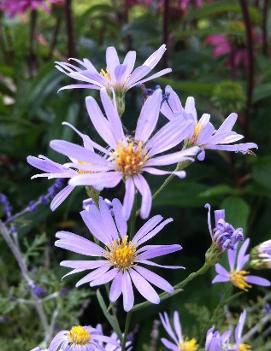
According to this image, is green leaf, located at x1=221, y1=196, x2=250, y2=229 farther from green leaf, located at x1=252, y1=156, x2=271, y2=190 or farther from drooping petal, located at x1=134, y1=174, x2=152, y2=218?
drooping petal, located at x1=134, y1=174, x2=152, y2=218

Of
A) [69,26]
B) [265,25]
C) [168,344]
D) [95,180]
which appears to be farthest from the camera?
[265,25]

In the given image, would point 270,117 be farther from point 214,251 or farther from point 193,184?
point 214,251

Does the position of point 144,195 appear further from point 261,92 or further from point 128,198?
point 261,92

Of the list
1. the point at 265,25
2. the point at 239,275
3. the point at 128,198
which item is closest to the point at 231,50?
the point at 265,25

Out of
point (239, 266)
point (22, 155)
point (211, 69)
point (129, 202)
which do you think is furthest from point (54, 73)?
point (129, 202)

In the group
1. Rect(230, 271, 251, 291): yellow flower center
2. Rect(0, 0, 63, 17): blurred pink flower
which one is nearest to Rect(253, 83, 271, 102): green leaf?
Rect(0, 0, 63, 17): blurred pink flower

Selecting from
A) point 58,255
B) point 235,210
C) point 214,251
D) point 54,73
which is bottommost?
point 58,255

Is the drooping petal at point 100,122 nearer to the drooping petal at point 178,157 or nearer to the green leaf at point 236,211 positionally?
the drooping petal at point 178,157
